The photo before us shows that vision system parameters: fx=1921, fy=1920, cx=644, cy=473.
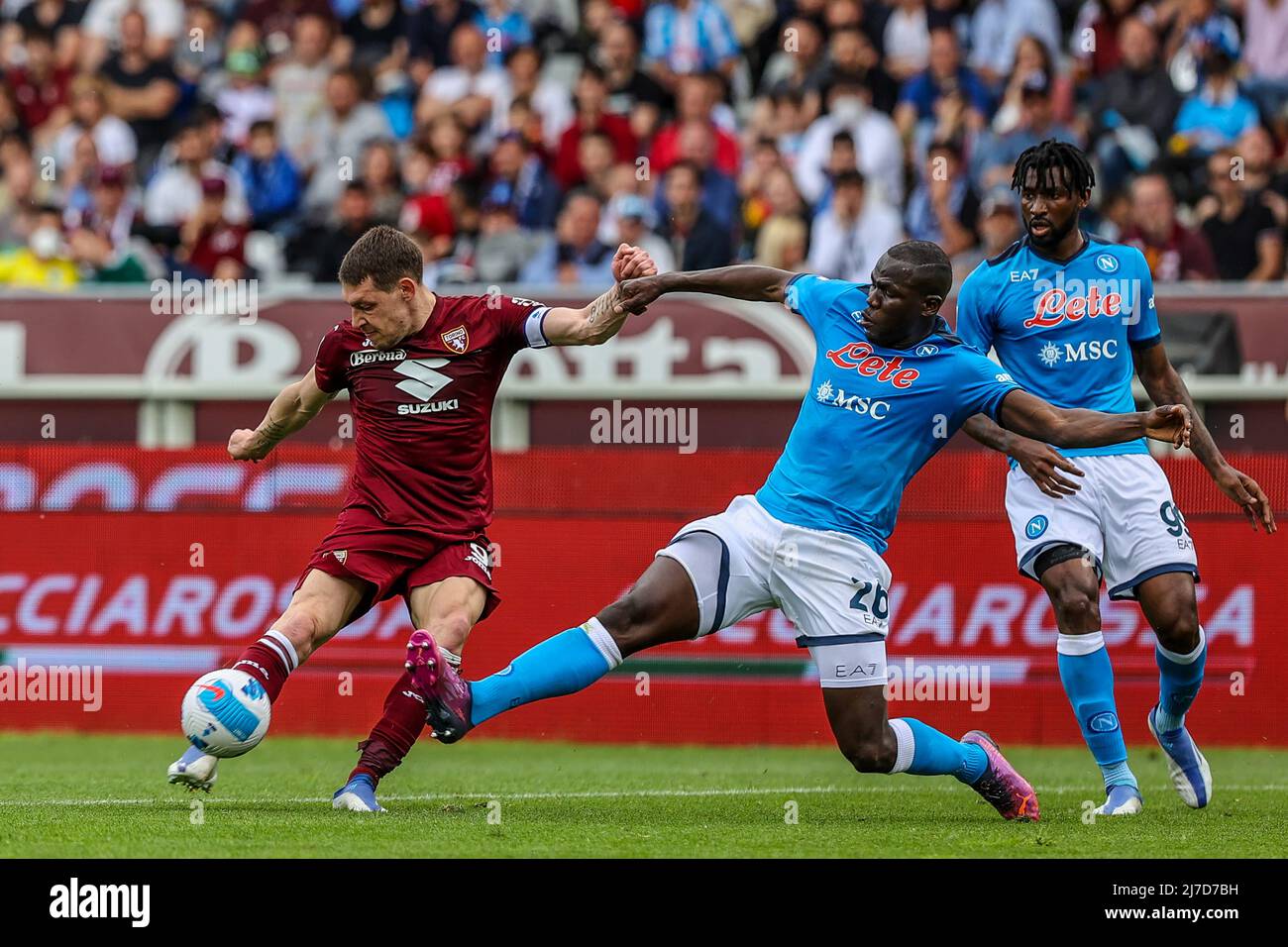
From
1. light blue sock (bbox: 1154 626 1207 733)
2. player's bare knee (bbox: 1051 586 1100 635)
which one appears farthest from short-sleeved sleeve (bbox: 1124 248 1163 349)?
light blue sock (bbox: 1154 626 1207 733)

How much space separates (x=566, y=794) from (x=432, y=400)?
188 cm

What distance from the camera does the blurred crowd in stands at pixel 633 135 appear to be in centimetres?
1355

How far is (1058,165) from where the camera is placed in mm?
7727

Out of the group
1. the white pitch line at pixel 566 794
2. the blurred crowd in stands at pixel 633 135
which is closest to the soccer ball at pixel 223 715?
the white pitch line at pixel 566 794

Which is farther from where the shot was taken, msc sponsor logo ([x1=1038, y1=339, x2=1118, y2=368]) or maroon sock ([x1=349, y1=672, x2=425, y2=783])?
msc sponsor logo ([x1=1038, y1=339, x2=1118, y2=368])

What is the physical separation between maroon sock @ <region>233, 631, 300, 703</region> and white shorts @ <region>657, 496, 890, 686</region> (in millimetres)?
1469

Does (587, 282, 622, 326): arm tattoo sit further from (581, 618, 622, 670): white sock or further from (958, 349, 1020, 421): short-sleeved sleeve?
(958, 349, 1020, 421): short-sleeved sleeve

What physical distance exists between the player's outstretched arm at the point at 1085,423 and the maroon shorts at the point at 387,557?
216 centimetres

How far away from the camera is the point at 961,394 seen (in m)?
7.12

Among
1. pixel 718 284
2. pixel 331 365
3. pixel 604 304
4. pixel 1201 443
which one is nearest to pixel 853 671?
pixel 718 284

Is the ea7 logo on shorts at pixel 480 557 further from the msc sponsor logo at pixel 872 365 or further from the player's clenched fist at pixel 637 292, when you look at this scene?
the msc sponsor logo at pixel 872 365

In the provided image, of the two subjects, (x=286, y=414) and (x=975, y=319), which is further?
(x=975, y=319)

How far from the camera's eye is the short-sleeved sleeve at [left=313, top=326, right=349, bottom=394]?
7629mm

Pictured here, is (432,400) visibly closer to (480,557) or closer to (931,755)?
(480,557)
